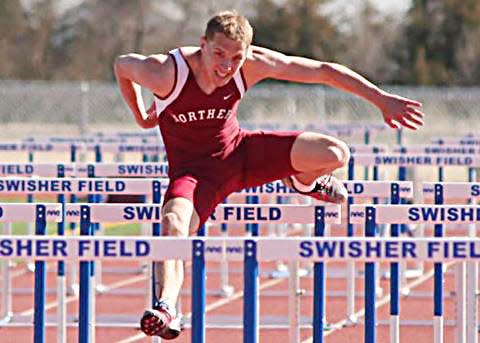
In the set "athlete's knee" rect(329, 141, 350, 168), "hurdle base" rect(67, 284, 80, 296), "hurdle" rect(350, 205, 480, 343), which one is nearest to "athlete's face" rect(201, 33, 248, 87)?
"athlete's knee" rect(329, 141, 350, 168)

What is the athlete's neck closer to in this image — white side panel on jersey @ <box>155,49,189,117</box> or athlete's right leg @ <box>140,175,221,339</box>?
white side panel on jersey @ <box>155,49,189,117</box>

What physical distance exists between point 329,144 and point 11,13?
38.5 meters

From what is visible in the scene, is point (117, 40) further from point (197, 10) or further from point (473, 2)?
point (473, 2)

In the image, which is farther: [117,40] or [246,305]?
[117,40]

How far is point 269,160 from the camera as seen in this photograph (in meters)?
7.82

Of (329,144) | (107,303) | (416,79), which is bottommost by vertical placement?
(107,303)

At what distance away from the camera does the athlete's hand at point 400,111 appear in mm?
7281

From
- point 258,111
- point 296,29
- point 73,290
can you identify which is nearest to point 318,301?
point 73,290

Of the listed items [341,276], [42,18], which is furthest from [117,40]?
[341,276]

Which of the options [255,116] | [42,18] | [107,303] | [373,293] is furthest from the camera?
[42,18]

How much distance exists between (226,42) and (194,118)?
591mm

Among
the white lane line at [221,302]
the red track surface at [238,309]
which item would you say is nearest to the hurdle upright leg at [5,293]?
the red track surface at [238,309]

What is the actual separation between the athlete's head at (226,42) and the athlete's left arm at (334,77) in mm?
278

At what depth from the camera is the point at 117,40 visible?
151 ft
